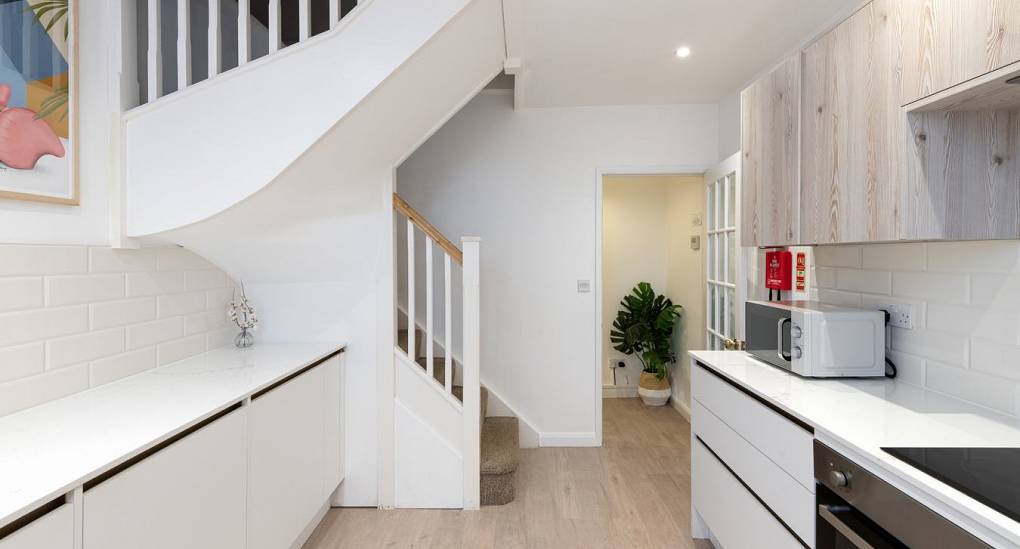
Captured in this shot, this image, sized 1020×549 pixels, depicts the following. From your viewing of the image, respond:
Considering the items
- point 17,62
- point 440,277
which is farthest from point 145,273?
point 440,277

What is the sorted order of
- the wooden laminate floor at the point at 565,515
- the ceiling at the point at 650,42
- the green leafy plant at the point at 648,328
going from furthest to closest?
the green leafy plant at the point at 648,328
the wooden laminate floor at the point at 565,515
the ceiling at the point at 650,42

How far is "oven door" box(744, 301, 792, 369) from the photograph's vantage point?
1.97 metres

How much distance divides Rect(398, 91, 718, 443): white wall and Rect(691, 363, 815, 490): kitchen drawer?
4.70ft

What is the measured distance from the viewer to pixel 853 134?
159cm

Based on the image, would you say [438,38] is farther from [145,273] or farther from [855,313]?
[855,313]

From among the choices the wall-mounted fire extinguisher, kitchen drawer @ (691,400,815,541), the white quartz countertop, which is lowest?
kitchen drawer @ (691,400,815,541)

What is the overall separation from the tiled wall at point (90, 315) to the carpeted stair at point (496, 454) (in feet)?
3.94

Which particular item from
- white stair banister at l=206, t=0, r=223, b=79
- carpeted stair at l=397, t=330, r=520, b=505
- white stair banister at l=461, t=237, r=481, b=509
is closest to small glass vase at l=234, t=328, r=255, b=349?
carpeted stair at l=397, t=330, r=520, b=505

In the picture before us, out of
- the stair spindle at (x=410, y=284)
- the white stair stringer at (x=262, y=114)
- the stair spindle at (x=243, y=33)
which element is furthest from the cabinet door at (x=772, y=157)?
the stair spindle at (x=243, y=33)

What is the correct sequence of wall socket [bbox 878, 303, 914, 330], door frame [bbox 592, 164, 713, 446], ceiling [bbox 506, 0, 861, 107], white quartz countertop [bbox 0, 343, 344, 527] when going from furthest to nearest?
door frame [bbox 592, 164, 713, 446]
ceiling [bbox 506, 0, 861, 107]
wall socket [bbox 878, 303, 914, 330]
white quartz countertop [bbox 0, 343, 344, 527]

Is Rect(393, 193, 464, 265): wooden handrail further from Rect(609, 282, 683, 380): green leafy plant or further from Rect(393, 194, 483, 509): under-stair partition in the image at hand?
Rect(609, 282, 683, 380): green leafy plant

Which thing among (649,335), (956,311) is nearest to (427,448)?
(956,311)

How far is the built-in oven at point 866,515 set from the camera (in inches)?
38.8

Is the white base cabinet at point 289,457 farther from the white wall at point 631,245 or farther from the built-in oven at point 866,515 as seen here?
the white wall at point 631,245
